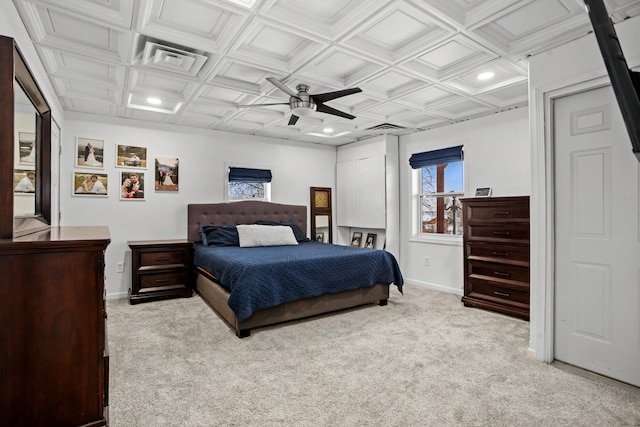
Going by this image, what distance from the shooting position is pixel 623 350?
7.82 ft

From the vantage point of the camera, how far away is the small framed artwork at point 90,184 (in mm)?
4422

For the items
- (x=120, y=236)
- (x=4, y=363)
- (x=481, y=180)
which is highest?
(x=481, y=180)

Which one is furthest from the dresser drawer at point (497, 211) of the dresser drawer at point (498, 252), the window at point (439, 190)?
the window at point (439, 190)

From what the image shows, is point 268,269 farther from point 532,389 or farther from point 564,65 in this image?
point 564,65

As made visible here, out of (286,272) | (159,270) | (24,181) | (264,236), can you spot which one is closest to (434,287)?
(264,236)

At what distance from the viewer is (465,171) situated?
4801 mm

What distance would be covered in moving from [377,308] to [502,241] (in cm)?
164

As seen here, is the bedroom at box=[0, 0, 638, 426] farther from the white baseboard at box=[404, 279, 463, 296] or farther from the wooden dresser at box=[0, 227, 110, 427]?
the wooden dresser at box=[0, 227, 110, 427]

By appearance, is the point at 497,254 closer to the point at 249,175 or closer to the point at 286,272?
the point at 286,272

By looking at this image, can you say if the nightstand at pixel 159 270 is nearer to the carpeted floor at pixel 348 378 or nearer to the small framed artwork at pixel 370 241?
the carpeted floor at pixel 348 378

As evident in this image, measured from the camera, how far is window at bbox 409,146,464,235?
5047 millimetres

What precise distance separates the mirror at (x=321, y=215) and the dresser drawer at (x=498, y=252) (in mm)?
2734

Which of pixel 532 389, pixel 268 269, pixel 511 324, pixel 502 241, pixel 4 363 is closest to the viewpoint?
pixel 4 363

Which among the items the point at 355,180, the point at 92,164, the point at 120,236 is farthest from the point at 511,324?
the point at 92,164
